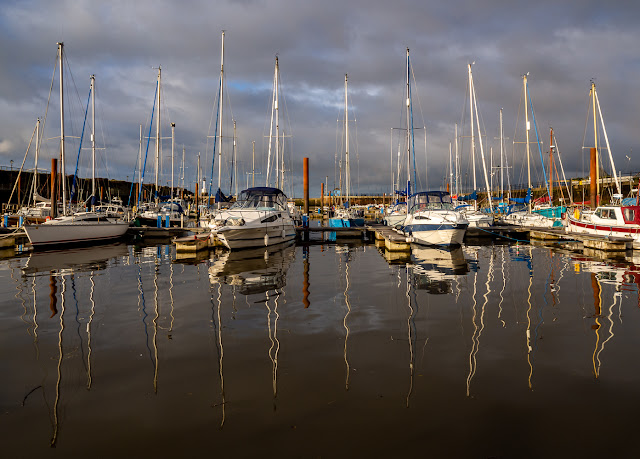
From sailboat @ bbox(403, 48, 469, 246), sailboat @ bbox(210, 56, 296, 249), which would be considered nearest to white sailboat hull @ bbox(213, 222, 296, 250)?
sailboat @ bbox(210, 56, 296, 249)

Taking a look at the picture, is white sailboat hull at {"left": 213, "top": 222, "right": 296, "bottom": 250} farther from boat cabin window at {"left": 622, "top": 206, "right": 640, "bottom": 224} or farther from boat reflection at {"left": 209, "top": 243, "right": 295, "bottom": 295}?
boat cabin window at {"left": 622, "top": 206, "right": 640, "bottom": 224}

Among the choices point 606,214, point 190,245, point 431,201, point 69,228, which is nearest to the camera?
point 190,245

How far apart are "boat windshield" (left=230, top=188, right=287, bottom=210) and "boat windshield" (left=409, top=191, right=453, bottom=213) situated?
8.63 metres

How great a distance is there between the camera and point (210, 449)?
3.66 meters

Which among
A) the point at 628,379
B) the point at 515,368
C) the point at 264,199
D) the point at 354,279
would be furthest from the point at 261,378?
the point at 264,199

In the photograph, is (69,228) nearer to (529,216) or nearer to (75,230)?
(75,230)

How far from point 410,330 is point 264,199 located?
57.4ft

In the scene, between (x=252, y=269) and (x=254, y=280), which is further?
(x=252, y=269)

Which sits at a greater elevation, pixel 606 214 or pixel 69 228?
pixel 606 214

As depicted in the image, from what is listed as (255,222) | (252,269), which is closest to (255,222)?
(255,222)

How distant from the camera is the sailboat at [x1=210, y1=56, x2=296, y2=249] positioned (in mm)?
19562

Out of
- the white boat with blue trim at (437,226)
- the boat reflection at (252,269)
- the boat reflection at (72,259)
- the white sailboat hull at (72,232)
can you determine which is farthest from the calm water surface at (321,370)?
the white sailboat hull at (72,232)

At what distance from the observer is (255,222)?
20.6 metres

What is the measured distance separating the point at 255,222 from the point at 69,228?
37.3 ft
